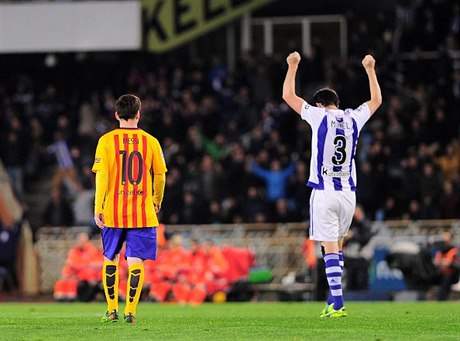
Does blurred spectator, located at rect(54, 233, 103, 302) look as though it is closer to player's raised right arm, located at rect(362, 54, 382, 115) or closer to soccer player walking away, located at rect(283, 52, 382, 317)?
soccer player walking away, located at rect(283, 52, 382, 317)

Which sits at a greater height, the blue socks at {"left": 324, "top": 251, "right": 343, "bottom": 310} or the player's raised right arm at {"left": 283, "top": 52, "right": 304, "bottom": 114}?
the player's raised right arm at {"left": 283, "top": 52, "right": 304, "bottom": 114}

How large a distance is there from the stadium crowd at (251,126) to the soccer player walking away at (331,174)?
13.7m

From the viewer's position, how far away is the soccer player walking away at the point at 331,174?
13.4 metres

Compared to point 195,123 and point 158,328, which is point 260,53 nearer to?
point 195,123

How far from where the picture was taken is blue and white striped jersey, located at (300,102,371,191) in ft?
44.1

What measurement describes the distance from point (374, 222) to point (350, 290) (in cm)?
245

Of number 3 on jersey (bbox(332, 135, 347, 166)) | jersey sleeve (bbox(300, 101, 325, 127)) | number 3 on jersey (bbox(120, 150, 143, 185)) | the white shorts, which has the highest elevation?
jersey sleeve (bbox(300, 101, 325, 127))

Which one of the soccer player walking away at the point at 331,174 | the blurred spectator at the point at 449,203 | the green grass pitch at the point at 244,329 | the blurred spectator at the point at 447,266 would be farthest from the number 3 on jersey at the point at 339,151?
the blurred spectator at the point at 449,203

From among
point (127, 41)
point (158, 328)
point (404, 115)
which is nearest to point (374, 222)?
point (404, 115)

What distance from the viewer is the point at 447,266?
23.8 m

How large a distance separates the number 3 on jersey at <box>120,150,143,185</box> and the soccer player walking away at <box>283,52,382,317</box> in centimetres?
180

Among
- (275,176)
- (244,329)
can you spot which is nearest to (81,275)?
(275,176)

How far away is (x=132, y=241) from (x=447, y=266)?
40.6 ft

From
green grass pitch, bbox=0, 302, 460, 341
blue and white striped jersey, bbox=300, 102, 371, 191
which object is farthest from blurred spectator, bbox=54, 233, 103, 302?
blue and white striped jersey, bbox=300, 102, 371, 191
